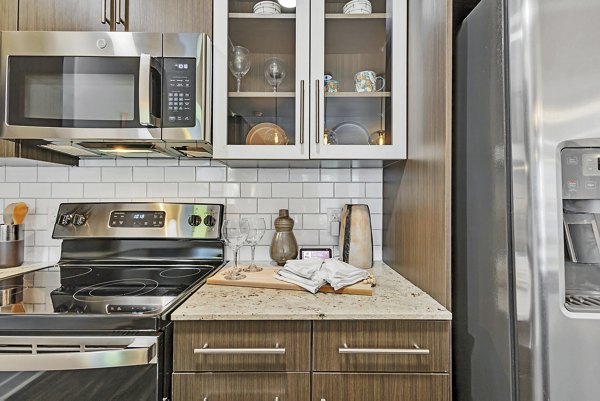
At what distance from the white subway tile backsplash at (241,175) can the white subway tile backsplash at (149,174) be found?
1.06 feet

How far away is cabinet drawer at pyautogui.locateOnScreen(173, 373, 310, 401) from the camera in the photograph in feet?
3.19

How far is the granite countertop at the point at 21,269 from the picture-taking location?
1444 millimetres

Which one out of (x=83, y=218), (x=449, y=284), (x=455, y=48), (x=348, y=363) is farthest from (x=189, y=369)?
(x=455, y=48)

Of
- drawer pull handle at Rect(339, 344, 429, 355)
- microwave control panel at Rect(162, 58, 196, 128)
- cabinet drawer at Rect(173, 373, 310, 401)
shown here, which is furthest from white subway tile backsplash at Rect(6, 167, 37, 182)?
drawer pull handle at Rect(339, 344, 429, 355)

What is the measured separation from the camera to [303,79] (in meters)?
1.37

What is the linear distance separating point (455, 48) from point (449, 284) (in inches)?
30.3

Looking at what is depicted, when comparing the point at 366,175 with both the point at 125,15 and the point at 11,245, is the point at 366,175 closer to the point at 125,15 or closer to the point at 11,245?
the point at 125,15

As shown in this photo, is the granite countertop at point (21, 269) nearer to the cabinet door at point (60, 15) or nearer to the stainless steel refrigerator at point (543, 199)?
the cabinet door at point (60, 15)

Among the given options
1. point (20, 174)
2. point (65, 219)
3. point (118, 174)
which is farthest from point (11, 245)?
point (118, 174)

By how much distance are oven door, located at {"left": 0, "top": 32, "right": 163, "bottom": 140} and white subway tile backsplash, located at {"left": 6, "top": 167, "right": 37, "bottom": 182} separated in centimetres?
48

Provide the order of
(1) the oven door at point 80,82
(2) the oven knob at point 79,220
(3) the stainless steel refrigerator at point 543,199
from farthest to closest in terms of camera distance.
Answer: (2) the oven knob at point 79,220, (1) the oven door at point 80,82, (3) the stainless steel refrigerator at point 543,199

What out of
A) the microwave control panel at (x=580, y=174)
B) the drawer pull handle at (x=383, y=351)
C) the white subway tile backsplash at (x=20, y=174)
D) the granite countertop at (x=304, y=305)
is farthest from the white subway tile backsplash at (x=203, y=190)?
the microwave control panel at (x=580, y=174)

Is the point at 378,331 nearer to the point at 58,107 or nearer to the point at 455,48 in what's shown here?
the point at 455,48

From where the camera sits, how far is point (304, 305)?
104cm
